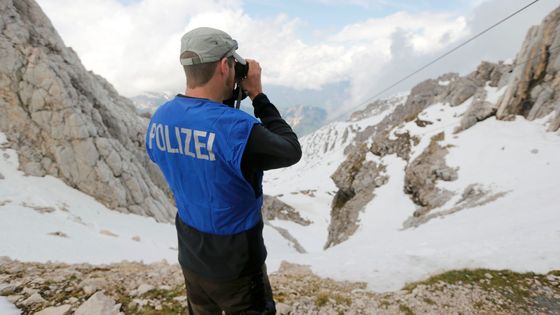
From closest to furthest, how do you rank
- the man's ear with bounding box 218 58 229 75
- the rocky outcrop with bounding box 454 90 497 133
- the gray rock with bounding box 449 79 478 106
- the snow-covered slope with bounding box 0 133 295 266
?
the man's ear with bounding box 218 58 229 75 < the snow-covered slope with bounding box 0 133 295 266 < the rocky outcrop with bounding box 454 90 497 133 < the gray rock with bounding box 449 79 478 106

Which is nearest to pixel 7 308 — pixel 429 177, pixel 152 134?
pixel 152 134

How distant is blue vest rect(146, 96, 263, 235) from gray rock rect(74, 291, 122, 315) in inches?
164

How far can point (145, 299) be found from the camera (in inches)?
264

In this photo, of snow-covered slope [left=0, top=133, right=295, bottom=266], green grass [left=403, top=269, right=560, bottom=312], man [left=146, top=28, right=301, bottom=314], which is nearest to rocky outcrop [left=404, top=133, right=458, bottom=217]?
snow-covered slope [left=0, top=133, right=295, bottom=266]

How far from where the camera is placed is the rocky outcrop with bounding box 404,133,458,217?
32875 mm

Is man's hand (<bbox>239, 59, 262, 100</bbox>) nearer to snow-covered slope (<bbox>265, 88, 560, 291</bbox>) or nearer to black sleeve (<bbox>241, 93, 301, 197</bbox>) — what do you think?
black sleeve (<bbox>241, 93, 301, 197</bbox>)

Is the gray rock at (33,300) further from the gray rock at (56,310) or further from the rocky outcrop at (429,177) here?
the rocky outcrop at (429,177)

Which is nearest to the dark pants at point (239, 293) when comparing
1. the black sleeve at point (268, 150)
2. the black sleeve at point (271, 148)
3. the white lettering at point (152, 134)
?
the black sleeve at point (268, 150)

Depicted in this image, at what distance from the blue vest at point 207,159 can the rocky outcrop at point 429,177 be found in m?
32.1

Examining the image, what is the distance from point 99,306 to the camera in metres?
6.07

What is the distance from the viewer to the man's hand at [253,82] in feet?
10.7

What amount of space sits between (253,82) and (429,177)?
38778 millimetres

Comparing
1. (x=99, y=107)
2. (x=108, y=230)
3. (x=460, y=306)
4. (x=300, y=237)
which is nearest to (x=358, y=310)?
(x=460, y=306)

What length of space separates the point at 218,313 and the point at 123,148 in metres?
30.5
